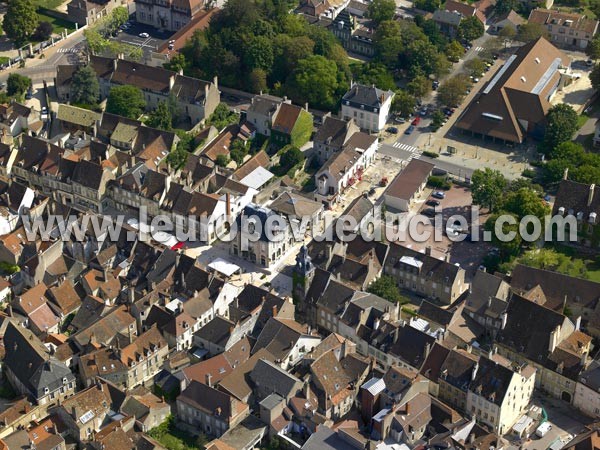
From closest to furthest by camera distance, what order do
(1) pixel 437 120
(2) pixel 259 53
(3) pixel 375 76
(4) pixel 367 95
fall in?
(4) pixel 367 95 → (1) pixel 437 120 → (3) pixel 375 76 → (2) pixel 259 53

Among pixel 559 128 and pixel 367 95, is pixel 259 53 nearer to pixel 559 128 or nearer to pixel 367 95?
pixel 367 95

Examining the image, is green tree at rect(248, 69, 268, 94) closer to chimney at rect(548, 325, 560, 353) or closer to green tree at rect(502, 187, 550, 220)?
green tree at rect(502, 187, 550, 220)

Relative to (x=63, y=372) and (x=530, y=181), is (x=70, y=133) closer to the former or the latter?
(x=63, y=372)

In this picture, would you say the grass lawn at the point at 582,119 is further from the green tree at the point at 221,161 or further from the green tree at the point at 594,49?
the green tree at the point at 221,161

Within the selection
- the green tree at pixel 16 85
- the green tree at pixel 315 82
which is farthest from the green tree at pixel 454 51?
the green tree at pixel 16 85

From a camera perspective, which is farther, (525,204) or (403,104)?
(403,104)

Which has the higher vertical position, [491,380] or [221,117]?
[221,117]

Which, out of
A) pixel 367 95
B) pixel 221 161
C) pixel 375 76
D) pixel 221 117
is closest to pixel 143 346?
pixel 221 161
